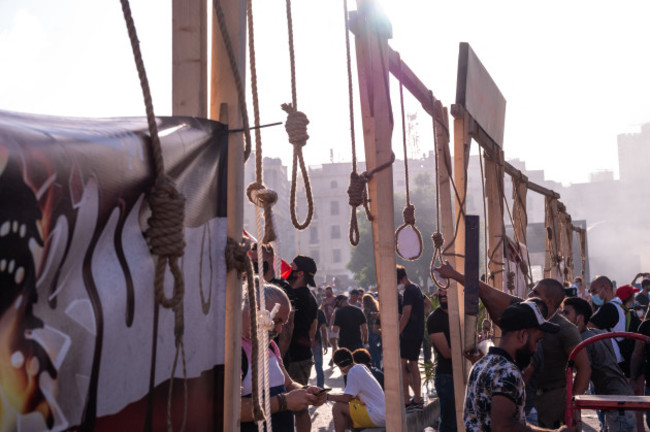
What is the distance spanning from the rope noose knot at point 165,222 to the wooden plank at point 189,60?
0.56 metres

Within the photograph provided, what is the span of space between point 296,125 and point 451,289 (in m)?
3.13

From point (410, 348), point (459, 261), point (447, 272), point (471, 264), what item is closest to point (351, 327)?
point (410, 348)

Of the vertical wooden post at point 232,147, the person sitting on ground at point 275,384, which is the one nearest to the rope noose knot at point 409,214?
the person sitting on ground at point 275,384

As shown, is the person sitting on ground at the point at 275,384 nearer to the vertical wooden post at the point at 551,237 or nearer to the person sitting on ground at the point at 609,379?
the person sitting on ground at the point at 609,379

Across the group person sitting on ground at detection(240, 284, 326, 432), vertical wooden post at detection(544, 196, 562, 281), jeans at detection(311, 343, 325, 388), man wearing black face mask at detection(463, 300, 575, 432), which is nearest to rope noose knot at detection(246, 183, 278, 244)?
person sitting on ground at detection(240, 284, 326, 432)

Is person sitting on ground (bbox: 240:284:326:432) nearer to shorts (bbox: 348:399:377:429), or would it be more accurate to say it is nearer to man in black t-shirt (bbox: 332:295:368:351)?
shorts (bbox: 348:399:377:429)

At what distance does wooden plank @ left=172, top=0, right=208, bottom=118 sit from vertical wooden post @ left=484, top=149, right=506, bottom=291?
16.7 ft

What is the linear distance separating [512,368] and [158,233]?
7.46ft

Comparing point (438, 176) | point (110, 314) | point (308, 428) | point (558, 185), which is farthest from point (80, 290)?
point (558, 185)

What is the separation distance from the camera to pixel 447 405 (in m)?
7.55

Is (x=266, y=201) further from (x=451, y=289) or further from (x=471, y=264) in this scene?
(x=451, y=289)

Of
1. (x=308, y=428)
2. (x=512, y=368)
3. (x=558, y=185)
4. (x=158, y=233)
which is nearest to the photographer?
(x=158, y=233)

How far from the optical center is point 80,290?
1.69 meters

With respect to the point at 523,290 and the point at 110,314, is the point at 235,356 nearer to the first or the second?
the point at 110,314
